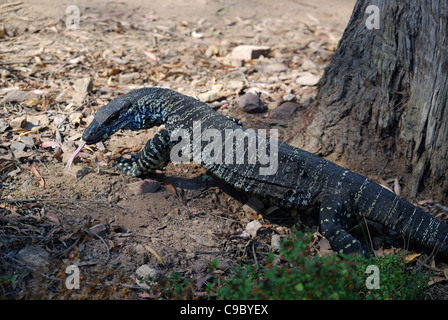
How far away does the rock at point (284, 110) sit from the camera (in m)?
6.58

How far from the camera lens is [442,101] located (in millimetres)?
4871

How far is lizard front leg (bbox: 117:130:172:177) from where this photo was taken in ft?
17.3

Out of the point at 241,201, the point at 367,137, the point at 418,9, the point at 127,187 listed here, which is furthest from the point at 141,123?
the point at 418,9

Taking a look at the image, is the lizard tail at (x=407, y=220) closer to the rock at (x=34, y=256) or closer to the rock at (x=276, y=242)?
the rock at (x=276, y=242)

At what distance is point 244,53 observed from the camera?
8.59 metres

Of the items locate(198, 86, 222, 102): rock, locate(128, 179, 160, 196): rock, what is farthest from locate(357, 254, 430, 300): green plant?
locate(198, 86, 222, 102): rock

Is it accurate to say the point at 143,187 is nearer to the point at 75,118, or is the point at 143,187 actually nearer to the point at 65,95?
the point at 75,118

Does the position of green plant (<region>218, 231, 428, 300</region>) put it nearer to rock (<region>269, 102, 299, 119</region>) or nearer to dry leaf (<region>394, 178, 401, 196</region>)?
dry leaf (<region>394, 178, 401, 196</region>)

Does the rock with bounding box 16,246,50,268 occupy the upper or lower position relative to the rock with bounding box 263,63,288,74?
lower

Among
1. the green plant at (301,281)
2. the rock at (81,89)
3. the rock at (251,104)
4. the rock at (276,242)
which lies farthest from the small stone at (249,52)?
the green plant at (301,281)

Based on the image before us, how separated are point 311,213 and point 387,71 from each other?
2.10 meters

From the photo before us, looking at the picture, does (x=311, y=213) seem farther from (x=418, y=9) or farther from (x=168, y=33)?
(x=168, y=33)

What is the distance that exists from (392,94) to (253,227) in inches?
99.0

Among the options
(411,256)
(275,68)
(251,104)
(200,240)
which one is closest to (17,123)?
(200,240)
